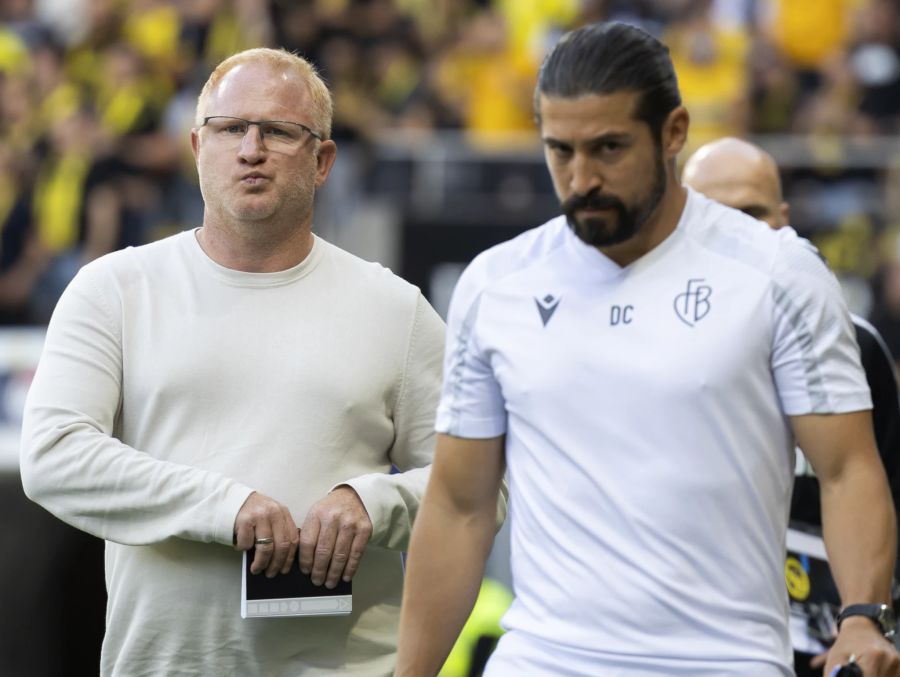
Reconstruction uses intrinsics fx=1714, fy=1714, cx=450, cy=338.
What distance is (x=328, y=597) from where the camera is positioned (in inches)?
157

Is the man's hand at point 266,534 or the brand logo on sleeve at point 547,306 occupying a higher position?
the brand logo on sleeve at point 547,306

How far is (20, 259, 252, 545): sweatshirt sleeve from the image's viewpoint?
3955 mm

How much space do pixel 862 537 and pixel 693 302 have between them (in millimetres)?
545

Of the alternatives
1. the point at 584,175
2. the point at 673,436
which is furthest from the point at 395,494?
the point at 584,175

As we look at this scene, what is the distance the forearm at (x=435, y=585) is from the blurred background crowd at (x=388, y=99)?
7.22 m

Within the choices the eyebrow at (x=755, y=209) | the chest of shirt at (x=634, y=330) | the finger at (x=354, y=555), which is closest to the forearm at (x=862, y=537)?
the chest of shirt at (x=634, y=330)

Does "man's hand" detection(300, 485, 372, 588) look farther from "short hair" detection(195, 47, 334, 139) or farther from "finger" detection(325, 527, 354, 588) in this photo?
"short hair" detection(195, 47, 334, 139)

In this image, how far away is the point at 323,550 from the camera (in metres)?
3.97

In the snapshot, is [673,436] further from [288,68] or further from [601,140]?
[288,68]

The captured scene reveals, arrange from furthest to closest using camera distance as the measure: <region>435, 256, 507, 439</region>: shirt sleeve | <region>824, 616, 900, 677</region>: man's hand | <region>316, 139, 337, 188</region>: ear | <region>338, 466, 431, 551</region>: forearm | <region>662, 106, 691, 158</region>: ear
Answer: <region>316, 139, 337, 188</region>: ear → <region>338, 466, 431, 551</region>: forearm → <region>435, 256, 507, 439</region>: shirt sleeve → <region>662, 106, 691, 158</region>: ear → <region>824, 616, 900, 677</region>: man's hand

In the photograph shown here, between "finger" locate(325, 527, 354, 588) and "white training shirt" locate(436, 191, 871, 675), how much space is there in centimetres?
67

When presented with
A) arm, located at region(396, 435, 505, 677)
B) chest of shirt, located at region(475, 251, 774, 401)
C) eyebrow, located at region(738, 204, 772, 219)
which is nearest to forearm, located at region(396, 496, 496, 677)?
arm, located at region(396, 435, 505, 677)

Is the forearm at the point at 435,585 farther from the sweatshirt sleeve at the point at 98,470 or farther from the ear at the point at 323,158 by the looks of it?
the ear at the point at 323,158

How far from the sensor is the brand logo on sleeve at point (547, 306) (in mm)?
3410
